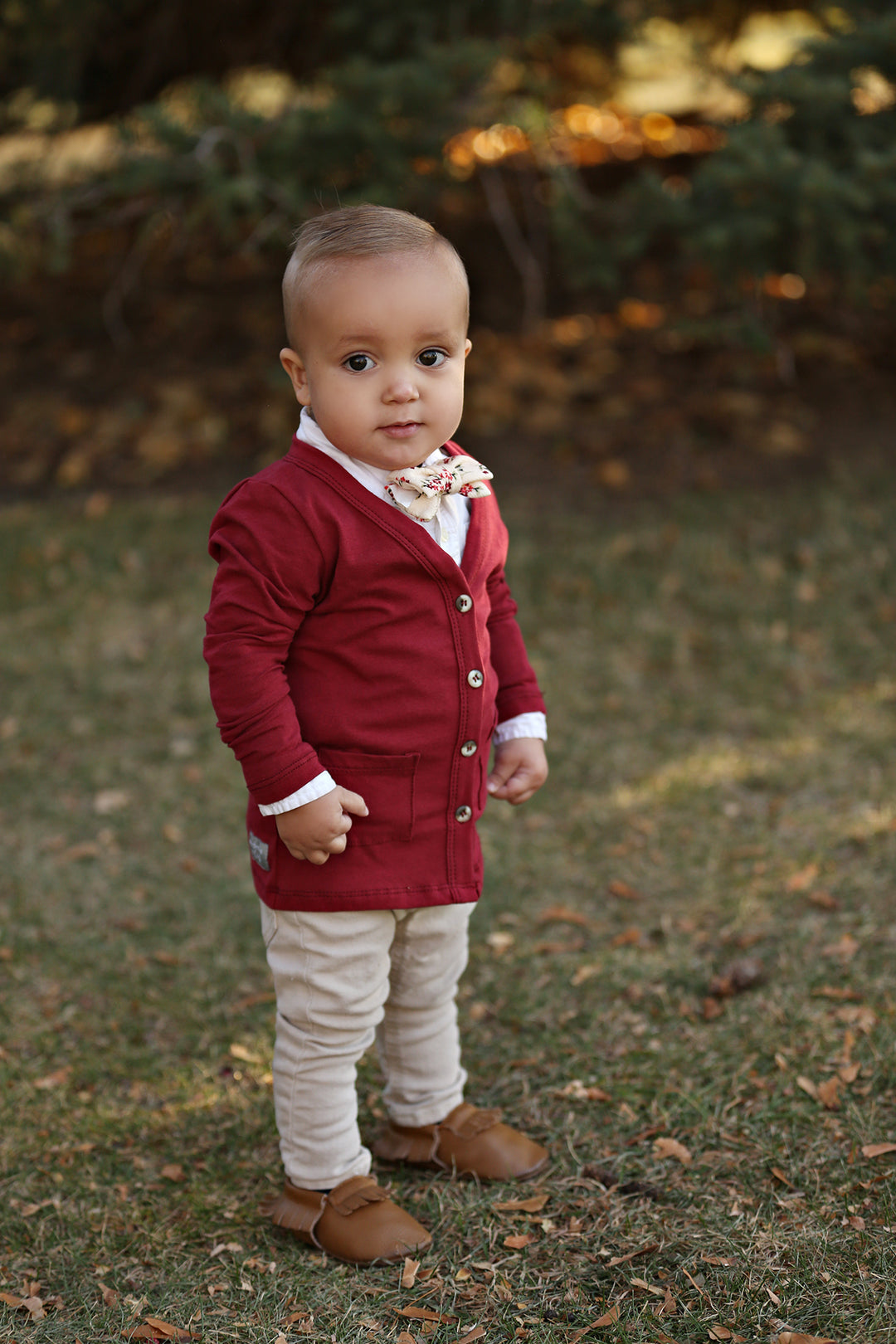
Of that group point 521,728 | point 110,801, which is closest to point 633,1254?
point 521,728

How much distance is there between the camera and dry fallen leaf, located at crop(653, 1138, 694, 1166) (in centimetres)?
241

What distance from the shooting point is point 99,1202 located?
7.84ft

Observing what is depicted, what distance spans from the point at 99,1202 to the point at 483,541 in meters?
1.45

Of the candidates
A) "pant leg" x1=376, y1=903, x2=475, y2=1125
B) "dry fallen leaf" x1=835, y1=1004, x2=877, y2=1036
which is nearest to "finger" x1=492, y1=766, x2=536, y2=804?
"pant leg" x1=376, y1=903, x2=475, y2=1125

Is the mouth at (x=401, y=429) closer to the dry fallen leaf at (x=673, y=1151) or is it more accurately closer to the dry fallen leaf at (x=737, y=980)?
the dry fallen leaf at (x=673, y=1151)

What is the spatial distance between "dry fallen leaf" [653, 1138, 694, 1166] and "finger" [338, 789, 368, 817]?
0.97 metres

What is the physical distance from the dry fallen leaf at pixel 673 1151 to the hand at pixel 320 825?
37.6 inches

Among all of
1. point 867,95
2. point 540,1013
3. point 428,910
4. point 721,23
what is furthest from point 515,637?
point 721,23

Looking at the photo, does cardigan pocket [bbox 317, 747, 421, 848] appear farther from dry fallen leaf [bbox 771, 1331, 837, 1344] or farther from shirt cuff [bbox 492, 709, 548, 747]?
dry fallen leaf [bbox 771, 1331, 837, 1344]

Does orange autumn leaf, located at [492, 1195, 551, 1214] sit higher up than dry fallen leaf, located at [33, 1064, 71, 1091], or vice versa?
orange autumn leaf, located at [492, 1195, 551, 1214]

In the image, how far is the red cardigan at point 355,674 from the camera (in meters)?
1.93

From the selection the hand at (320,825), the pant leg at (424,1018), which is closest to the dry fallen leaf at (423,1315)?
the pant leg at (424,1018)

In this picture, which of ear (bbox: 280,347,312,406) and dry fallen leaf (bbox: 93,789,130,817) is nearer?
ear (bbox: 280,347,312,406)

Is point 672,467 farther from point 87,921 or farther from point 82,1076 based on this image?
point 82,1076
